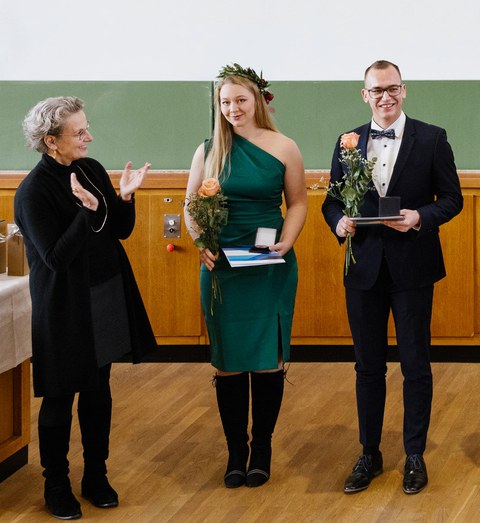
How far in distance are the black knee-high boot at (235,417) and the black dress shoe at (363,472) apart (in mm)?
436

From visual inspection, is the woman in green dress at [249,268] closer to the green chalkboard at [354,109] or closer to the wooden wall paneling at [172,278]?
the wooden wall paneling at [172,278]

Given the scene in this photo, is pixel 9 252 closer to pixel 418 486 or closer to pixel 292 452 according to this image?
pixel 292 452

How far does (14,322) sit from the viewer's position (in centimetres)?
394

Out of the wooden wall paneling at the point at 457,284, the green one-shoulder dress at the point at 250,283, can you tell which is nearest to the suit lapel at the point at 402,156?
the green one-shoulder dress at the point at 250,283

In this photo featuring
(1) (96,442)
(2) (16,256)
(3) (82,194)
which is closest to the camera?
(3) (82,194)

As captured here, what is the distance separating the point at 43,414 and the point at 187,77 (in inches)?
133

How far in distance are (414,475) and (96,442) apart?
49.9 inches

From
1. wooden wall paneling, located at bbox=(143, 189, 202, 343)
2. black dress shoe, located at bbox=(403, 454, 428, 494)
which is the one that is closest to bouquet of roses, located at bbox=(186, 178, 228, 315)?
black dress shoe, located at bbox=(403, 454, 428, 494)

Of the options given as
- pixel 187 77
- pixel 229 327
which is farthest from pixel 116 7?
pixel 229 327

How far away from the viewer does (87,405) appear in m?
3.75

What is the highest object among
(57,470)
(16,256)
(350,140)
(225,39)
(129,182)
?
(225,39)

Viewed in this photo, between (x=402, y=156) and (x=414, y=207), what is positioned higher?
(x=402, y=156)

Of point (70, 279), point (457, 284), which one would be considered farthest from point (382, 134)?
point (457, 284)

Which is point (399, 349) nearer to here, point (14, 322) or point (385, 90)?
point (385, 90)
